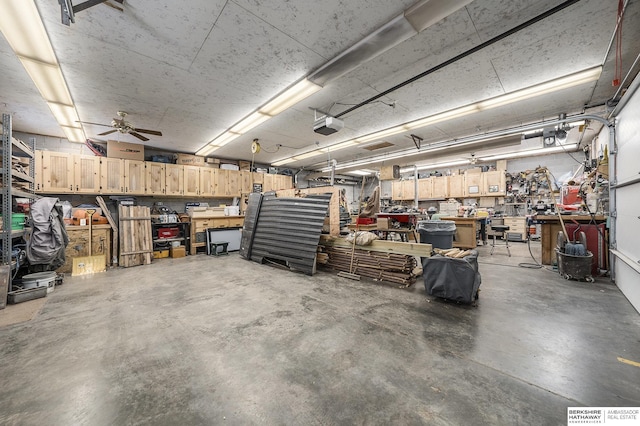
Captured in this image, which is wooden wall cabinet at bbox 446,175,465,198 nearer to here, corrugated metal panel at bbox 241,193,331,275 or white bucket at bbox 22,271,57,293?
corrugated metal panel at bbox 241,193,331,275

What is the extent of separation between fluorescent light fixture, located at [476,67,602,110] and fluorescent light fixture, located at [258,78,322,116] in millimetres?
3049

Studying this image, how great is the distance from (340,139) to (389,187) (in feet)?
24.5

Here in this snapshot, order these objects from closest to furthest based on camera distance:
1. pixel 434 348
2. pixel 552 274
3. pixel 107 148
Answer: pixel 434 348 → pixel 552 274 → pixel 107 148

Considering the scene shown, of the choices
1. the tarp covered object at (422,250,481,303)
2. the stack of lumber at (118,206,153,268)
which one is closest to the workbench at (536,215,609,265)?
the tarp covered object at (422,250,481,303)

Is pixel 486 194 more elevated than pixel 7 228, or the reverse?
pixel 486 194

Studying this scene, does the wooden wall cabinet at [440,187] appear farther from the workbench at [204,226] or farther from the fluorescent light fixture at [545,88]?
the workbench at [204,226]

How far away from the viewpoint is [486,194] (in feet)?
29.9

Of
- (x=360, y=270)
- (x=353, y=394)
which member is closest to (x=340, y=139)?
(x=360, y=270)

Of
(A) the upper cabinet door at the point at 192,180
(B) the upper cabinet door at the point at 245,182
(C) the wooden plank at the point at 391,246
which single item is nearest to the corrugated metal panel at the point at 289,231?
(C) the wooden plank at the point at 391,246

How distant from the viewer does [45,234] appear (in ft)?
12.1

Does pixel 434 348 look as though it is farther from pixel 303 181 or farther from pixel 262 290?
pixel 303 181

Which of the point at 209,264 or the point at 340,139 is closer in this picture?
the point at 209,264

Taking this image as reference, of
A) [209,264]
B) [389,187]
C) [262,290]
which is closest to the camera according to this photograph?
[262,290]

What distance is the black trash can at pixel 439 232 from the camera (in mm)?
4820
